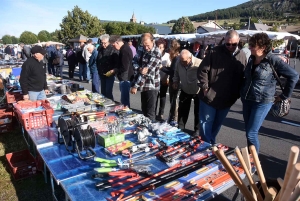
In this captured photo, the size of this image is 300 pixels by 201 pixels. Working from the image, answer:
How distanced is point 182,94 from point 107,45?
2257mm

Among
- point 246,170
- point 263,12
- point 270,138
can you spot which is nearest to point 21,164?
point 246,170

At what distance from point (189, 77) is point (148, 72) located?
2.12 feet

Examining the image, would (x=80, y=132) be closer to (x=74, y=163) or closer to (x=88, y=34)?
(x=74, y=163)

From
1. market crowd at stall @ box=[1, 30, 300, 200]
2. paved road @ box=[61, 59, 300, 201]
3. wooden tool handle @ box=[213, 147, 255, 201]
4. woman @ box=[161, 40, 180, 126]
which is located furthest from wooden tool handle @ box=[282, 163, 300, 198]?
woman @ box=[161, 40, 180, 126]

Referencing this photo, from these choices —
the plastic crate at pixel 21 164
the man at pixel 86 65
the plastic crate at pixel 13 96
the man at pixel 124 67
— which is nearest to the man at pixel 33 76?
the plastic crate at pixel 13 96

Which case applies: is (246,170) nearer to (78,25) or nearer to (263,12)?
(78,25)

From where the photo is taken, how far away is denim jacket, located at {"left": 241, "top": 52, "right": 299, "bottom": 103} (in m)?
2.50

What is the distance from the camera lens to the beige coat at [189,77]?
3562mm

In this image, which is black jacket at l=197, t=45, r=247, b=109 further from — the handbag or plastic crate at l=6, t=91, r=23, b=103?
plastic crate at l=6, t=91, r=23, b=103

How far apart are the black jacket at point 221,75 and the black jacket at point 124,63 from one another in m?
2.04

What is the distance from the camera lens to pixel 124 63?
4.58 meters

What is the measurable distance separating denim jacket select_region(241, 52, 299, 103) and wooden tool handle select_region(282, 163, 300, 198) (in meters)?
1.69

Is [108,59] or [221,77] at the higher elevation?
[108,59]

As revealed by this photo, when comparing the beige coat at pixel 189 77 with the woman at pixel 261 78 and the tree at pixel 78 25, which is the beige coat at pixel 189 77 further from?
the tree at pixel 78 25
